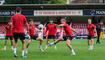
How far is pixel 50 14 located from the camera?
5462 cm

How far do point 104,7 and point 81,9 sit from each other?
407cm

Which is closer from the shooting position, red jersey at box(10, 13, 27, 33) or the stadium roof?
red jersey at box(10, 13, 27, 33)

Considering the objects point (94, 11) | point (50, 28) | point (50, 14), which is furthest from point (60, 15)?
point (50, 28)

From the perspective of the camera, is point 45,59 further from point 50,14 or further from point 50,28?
point 50,14

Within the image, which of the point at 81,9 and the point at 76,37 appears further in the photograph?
the point at 81,9

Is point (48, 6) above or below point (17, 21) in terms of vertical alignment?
below

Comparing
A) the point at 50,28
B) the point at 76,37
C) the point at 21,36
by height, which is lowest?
the point at 76,37

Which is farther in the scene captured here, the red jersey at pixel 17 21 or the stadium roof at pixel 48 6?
the stadium roof at pixel 48 6

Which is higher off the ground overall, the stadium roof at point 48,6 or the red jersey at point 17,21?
the red jersey at point 17,21

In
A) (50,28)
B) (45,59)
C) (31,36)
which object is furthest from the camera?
(50,28)

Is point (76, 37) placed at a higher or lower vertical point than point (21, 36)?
lower

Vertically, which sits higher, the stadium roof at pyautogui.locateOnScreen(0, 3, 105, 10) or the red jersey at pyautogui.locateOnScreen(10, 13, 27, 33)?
the red jersey at pyautogui.locateOnScreen(10, 13, 27, 33)

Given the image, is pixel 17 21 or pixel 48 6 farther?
pixel 48 6

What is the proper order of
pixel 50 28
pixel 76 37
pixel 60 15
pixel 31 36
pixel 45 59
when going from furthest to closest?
pixel 60 15 → pixel 76 37 → pixel 50 28 → pixel 31 36 → pixel 45 59
